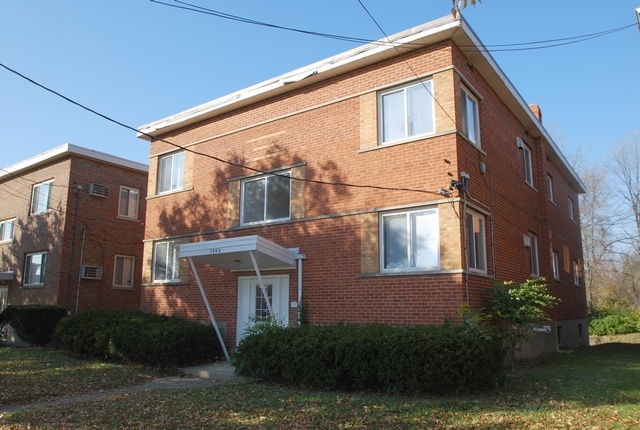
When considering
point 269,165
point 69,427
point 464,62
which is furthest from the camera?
point 269,165

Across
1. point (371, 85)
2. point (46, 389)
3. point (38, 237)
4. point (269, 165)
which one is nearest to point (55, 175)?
point (38, 237)

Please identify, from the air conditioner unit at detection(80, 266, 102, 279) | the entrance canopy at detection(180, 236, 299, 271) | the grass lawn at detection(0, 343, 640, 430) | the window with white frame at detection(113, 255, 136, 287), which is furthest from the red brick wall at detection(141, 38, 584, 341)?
the window with white frame at detection(113, 255, 136, 287)

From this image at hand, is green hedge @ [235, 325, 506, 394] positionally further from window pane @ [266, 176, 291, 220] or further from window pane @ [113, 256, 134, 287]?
window pane @ [113, 256, 134, 287]

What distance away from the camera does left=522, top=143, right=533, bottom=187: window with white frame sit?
621 inches

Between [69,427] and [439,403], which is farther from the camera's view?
[439,403]

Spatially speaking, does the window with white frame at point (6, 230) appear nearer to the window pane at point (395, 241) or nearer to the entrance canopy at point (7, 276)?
the entrance canopy at point (7, 276)

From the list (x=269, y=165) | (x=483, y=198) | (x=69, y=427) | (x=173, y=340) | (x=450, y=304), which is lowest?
(x=69, y=427)

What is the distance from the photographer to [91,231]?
2016 cm

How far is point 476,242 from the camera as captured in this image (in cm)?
1121

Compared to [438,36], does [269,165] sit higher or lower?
lower

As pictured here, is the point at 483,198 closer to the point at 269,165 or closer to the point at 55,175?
the point at 269,165

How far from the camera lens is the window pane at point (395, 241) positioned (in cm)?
1089

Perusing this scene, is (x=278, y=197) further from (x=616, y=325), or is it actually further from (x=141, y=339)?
(x=616, y=325)

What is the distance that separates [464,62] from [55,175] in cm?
1639
